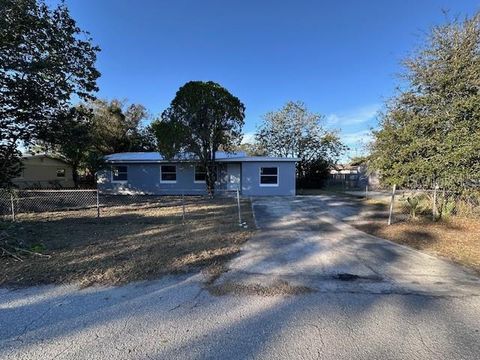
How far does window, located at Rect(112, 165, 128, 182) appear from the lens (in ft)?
69.6

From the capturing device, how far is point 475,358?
2.61m

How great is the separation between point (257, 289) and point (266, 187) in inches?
611

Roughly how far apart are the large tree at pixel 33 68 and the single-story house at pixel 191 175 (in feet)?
28.5

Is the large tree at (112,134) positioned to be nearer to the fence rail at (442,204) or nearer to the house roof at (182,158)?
the house roof at (182,158)

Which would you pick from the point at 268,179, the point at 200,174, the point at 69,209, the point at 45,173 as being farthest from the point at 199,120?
the point at 45,173

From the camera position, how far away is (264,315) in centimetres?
339

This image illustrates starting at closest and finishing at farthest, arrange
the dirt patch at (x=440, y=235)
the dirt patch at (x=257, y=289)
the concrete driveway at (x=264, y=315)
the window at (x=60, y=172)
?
the concrete driveway at (x=264, y=315)
the dirt patch at (x=257, y=289)
the dirt patch at (x=440, y=235)
the window at (x=60, y=172)

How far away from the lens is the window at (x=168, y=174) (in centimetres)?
2084

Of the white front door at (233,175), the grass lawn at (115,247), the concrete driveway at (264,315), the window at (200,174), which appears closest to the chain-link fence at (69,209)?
the grass lawn at (115,247)

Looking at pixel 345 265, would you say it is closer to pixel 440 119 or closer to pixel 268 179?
pixel 440 119

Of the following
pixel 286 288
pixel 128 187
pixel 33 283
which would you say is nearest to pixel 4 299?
pixel 33 283

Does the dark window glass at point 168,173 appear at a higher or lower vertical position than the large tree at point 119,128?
lower

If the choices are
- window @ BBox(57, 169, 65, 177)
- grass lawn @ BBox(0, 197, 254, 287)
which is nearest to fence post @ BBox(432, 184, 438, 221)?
grass lawn @ BBox(0, 197, 254, 287)

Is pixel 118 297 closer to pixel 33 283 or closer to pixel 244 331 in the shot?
pixel 33 283
